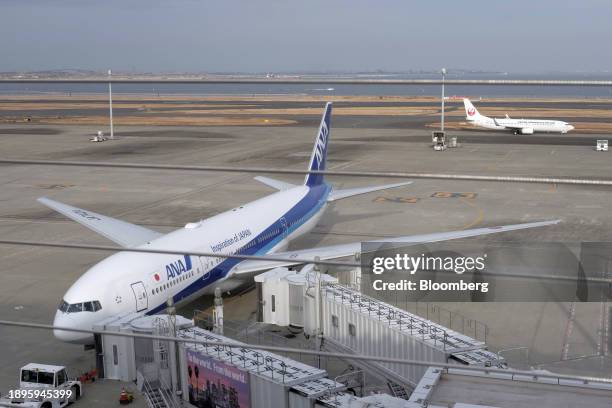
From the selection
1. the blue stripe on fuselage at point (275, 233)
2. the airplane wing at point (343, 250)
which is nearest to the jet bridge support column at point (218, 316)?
the blue stripe on fuselage at point (275, 233)

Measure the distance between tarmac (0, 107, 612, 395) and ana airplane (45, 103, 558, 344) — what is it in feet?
4.21

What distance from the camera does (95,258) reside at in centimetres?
2347

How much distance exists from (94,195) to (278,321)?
861 inches

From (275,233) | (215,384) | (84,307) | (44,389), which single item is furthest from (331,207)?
(215,384)

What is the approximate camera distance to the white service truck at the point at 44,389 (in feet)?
41.4

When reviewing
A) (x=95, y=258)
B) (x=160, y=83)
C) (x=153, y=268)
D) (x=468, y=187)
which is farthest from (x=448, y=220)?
(x=160, y=83)

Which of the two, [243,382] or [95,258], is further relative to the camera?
[95,258]

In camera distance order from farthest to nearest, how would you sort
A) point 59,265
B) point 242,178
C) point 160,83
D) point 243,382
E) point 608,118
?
1. point 608,118
2. point 242,178
3. point 59,265
4. point 243,382
5. point 160,83

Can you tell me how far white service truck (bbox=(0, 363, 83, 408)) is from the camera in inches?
496

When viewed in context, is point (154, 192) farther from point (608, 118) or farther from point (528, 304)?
point (608, 118)

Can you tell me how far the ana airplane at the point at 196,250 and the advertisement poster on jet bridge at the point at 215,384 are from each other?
2.37m

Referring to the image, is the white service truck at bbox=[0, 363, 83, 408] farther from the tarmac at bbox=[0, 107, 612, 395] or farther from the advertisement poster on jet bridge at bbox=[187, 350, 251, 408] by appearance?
the advertisement poster on jet bridge at bbox=[187, 350, 251, 408]
